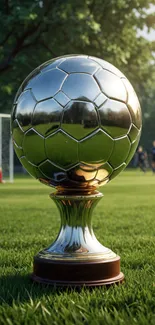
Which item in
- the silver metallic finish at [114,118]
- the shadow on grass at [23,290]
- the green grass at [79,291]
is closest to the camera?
the green grass at [79,291]

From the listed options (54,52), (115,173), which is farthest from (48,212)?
(54,52)

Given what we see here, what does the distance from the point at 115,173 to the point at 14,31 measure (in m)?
13.6

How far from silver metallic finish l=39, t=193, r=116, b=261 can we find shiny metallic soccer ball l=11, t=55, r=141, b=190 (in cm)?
11

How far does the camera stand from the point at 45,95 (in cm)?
351

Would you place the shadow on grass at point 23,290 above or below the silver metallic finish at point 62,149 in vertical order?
below

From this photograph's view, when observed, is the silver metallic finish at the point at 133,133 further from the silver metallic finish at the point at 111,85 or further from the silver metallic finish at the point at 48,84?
the silver metallic finish at the point at 48,84

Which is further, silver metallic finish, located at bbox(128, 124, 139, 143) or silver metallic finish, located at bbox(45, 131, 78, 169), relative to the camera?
silver metallic finish, located at bbox(128, 124, 139, 143)

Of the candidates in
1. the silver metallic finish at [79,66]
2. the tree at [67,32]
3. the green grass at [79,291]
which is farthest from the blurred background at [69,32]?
the silver metallic finish at [79,66]

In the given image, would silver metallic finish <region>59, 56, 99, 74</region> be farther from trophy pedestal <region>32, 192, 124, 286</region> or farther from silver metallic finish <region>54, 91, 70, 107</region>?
trophy pedestal <region>32, 192, 124, 286</region>

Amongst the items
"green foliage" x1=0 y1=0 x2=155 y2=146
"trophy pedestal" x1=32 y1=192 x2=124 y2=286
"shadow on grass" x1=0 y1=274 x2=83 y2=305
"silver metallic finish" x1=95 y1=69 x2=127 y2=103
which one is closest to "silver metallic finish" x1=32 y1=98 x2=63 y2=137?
"silver metallic finish" x1=95 y1=69 x2=127 y2=103

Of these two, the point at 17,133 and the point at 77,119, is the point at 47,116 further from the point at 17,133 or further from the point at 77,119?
the point at 17,133

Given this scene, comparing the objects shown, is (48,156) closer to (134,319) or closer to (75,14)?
(134,319)

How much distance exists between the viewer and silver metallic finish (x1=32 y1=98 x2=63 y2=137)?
3451mm

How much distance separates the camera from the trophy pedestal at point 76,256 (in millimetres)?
3398
